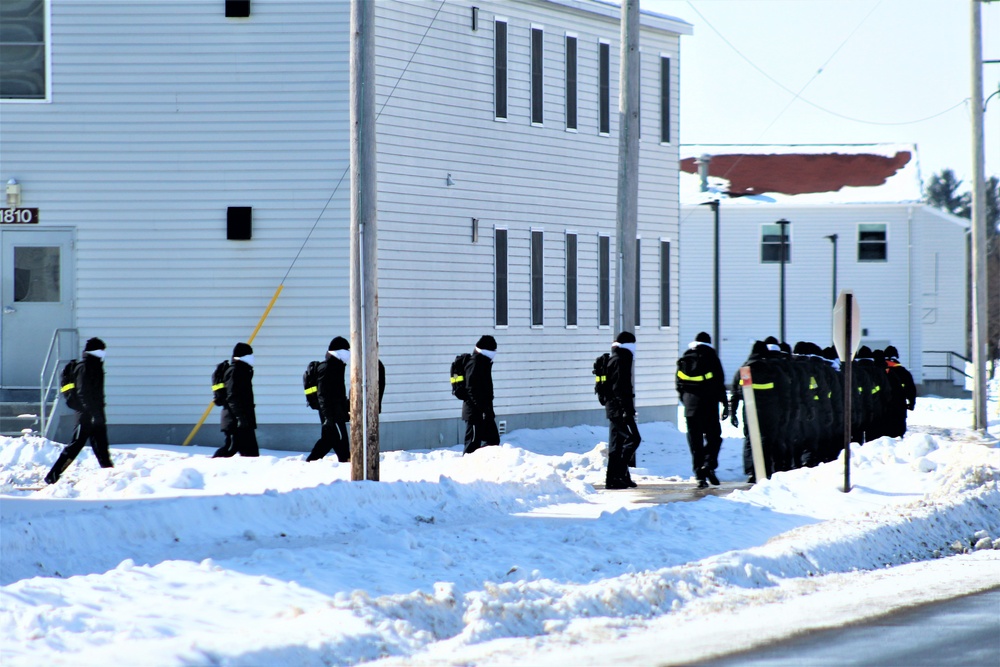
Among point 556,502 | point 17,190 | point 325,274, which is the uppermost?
point 17,190

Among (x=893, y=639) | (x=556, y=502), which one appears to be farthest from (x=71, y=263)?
(x=893, y=639)

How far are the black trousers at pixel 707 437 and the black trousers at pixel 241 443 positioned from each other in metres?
6.05

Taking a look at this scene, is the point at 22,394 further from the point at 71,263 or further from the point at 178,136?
the point at 178,136

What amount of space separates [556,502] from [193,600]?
705 centimetres

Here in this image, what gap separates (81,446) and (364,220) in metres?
4.68

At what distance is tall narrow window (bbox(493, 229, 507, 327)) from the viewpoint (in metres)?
24.0

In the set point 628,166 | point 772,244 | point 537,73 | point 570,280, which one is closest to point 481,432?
point 628,166

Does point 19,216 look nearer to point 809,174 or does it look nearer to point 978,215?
point 978,215

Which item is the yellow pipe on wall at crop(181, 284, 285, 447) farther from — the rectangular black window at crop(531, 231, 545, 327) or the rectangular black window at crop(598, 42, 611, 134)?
the rectangular black window at crop(598, 42, 611, 134)

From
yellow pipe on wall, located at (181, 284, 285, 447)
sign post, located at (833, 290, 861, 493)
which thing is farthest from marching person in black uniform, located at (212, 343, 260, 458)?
sign post, located at (833, 290, 861, 493)

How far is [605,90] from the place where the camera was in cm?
2622

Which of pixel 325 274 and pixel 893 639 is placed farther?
pixel 325 274

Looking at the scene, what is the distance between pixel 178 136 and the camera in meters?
Result: 20.9

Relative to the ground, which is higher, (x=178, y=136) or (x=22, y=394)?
(x=178, y=136)
